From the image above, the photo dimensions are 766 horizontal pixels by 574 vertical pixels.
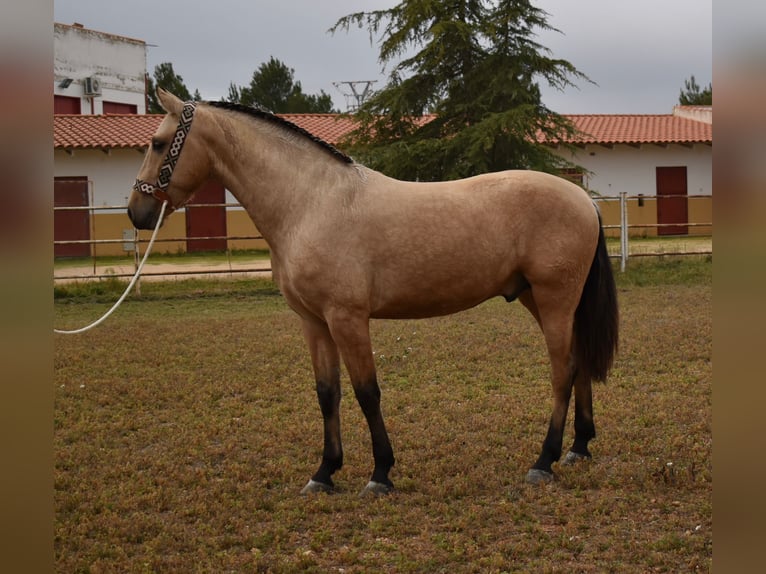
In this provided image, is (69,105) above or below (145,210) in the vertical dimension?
above

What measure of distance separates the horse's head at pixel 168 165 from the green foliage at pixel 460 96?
9301mm

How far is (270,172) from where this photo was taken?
398 cm

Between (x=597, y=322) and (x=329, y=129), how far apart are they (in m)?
18.7

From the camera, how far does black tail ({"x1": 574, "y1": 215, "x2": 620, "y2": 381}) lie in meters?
4.26

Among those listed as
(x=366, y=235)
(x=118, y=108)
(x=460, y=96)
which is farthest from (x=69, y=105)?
(x=366, y=235)

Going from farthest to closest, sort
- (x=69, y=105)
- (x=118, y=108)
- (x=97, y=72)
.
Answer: (x=118, y=108) → (x=97, y=72) → (x=69, y=105)

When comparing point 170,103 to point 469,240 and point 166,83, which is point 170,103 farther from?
point 166,83

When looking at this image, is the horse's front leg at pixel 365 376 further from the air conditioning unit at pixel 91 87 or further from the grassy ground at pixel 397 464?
the air conditioning unit at pixel 91 87

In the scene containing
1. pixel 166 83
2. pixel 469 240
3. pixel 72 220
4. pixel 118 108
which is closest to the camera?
pixel 469 240

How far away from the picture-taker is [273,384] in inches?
252

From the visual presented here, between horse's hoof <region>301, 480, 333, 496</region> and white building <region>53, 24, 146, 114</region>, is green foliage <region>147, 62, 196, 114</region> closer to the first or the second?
white building <region>53, 24, 146, 114</region>

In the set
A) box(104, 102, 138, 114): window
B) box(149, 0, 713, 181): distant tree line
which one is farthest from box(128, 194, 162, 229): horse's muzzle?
box(104, 102, 138, 114): window

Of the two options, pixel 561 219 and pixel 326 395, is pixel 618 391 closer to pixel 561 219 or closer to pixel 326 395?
pixel 561 219

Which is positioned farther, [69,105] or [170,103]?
[69,105]
